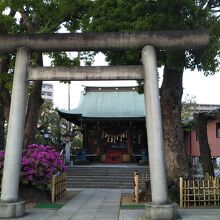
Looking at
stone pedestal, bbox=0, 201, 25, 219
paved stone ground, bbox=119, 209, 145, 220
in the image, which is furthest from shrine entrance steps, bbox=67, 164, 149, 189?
stone pedestal, bbox=0, 201, 25, 219

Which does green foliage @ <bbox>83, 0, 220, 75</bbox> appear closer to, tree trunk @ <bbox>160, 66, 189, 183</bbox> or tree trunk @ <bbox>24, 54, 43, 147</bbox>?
tree trunk @ <bbox>160, 66, 189, 183</bbox>

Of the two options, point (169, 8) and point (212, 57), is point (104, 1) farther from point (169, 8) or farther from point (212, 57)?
point (212, 57)

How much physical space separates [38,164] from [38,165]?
46 mm

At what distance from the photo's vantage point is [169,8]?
1340cm

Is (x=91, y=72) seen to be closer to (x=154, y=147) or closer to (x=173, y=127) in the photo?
(x=154, y=147)

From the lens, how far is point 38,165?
15664 mm

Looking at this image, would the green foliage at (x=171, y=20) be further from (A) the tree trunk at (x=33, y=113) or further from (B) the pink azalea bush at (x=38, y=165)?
(B) the pink azalea bush at (x=38, y=165)

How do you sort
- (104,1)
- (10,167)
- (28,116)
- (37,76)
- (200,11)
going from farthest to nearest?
(28,116)
(104,1)
(200,11)
(37,76)
(10,167)

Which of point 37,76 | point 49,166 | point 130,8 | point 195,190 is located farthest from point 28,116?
point 195,190

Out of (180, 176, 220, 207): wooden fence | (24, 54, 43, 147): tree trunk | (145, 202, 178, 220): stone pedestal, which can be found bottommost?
(145, 202, 178, 220): stone pedestal

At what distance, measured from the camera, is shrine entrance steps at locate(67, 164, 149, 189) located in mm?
24266

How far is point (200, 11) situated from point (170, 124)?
465cm

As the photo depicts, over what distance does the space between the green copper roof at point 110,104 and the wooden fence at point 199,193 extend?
17754 millimetres

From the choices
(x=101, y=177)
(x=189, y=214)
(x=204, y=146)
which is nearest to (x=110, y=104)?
(x=101, y=177)
